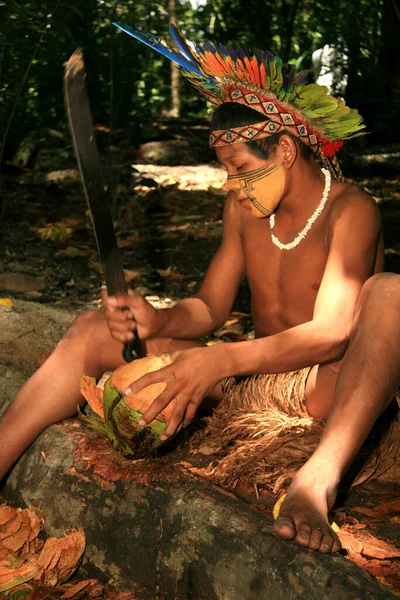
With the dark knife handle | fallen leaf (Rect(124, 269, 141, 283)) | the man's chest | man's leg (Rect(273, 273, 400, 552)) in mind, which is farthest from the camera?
fallen leaf (Rect(124, 269, 141, 283))

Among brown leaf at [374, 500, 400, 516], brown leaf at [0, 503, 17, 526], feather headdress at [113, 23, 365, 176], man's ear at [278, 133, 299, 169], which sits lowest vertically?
brown leaf at [0, 503, 17, 526]

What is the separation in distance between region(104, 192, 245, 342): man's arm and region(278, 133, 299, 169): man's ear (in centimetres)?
39

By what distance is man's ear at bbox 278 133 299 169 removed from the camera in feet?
8.45

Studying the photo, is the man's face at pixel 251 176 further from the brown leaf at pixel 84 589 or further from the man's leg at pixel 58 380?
the brown leaf at pixel 84 589

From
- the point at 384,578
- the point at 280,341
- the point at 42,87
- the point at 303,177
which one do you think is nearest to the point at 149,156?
the point at 42,87

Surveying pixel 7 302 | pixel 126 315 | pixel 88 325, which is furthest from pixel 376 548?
pixel 7 302

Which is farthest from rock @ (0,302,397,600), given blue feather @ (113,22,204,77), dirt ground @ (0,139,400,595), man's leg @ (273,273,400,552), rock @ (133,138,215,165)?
rock @ (133,138,215,165)

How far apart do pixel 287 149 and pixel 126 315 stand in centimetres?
84

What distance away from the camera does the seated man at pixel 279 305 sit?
81.9 inches

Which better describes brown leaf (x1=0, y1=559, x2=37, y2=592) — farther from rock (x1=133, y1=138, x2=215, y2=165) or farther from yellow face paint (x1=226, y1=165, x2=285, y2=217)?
rock (x1=133, y1=138, x2=215, y2=165)

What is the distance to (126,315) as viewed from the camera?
2.28 metres

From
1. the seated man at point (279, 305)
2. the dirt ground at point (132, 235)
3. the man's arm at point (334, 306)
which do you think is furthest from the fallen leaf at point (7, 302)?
the man's arm at point (334, 306)

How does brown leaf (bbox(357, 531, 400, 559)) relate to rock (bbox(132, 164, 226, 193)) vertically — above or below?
below

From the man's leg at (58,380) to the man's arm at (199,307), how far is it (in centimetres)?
11
